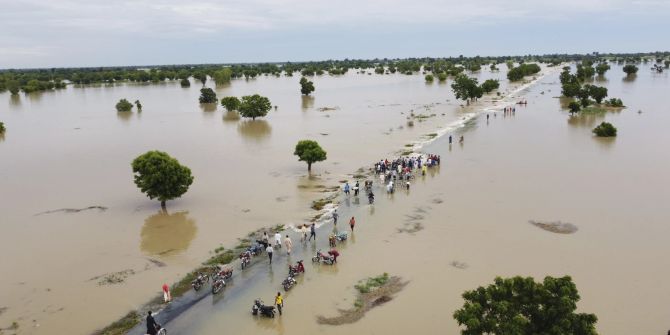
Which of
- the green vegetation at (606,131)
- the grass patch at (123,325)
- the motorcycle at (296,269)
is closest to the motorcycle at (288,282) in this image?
the motorcycle at (296,269)

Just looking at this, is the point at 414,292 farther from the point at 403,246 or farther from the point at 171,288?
the point at 171,288

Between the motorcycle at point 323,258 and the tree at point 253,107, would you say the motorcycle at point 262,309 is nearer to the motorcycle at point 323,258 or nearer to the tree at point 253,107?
the motorcycle at point 323,258

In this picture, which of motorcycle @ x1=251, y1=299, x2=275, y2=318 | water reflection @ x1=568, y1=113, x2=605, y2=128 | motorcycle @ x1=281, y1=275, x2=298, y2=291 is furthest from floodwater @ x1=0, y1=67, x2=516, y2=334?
water reflection @ x1=568, y1=113, x2=605, y2=128

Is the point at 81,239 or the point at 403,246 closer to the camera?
the point at 403,246

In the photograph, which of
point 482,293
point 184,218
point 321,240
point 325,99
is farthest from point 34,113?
point 482,293

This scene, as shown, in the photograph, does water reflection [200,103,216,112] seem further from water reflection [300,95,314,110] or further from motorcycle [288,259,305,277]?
motorcycle [288,259,305,277]

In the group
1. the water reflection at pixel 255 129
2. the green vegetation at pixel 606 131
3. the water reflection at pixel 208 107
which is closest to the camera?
the green vegetation at pixel 606 131
